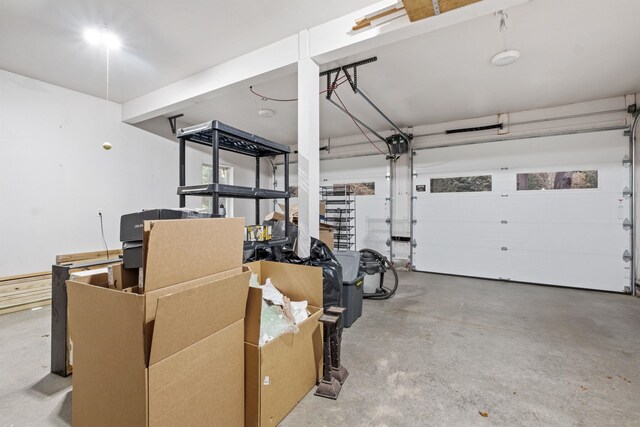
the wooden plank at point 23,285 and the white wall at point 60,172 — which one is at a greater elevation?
the white wall at point 60,172

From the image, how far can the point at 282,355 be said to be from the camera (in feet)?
5.00

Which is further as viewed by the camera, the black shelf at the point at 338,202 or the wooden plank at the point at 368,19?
the black shelf at the point at 338,202

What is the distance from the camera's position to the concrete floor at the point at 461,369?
65.5 inches

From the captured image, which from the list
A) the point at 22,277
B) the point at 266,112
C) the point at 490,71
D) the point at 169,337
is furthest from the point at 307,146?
the point at 22,277

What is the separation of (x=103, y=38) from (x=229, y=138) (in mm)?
1977

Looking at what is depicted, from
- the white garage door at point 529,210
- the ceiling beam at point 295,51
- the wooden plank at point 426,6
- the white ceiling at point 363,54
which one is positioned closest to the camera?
the wooden plank at point 426,6

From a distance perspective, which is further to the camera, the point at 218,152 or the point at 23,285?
the point at 23,285

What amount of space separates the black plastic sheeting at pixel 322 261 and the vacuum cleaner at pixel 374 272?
1.12 meters

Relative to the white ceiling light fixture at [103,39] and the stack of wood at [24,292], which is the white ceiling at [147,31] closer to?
the white ceiling light fixture at [103,39]

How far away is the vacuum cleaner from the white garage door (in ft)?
6.75

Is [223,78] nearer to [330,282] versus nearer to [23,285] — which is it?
[330,282]

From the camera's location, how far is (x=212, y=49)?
307 cm

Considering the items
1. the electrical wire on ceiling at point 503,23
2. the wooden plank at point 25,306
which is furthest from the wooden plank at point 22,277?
the electrical wire on ceiling at point 503,23

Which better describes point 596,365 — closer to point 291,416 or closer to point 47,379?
point 291,416
